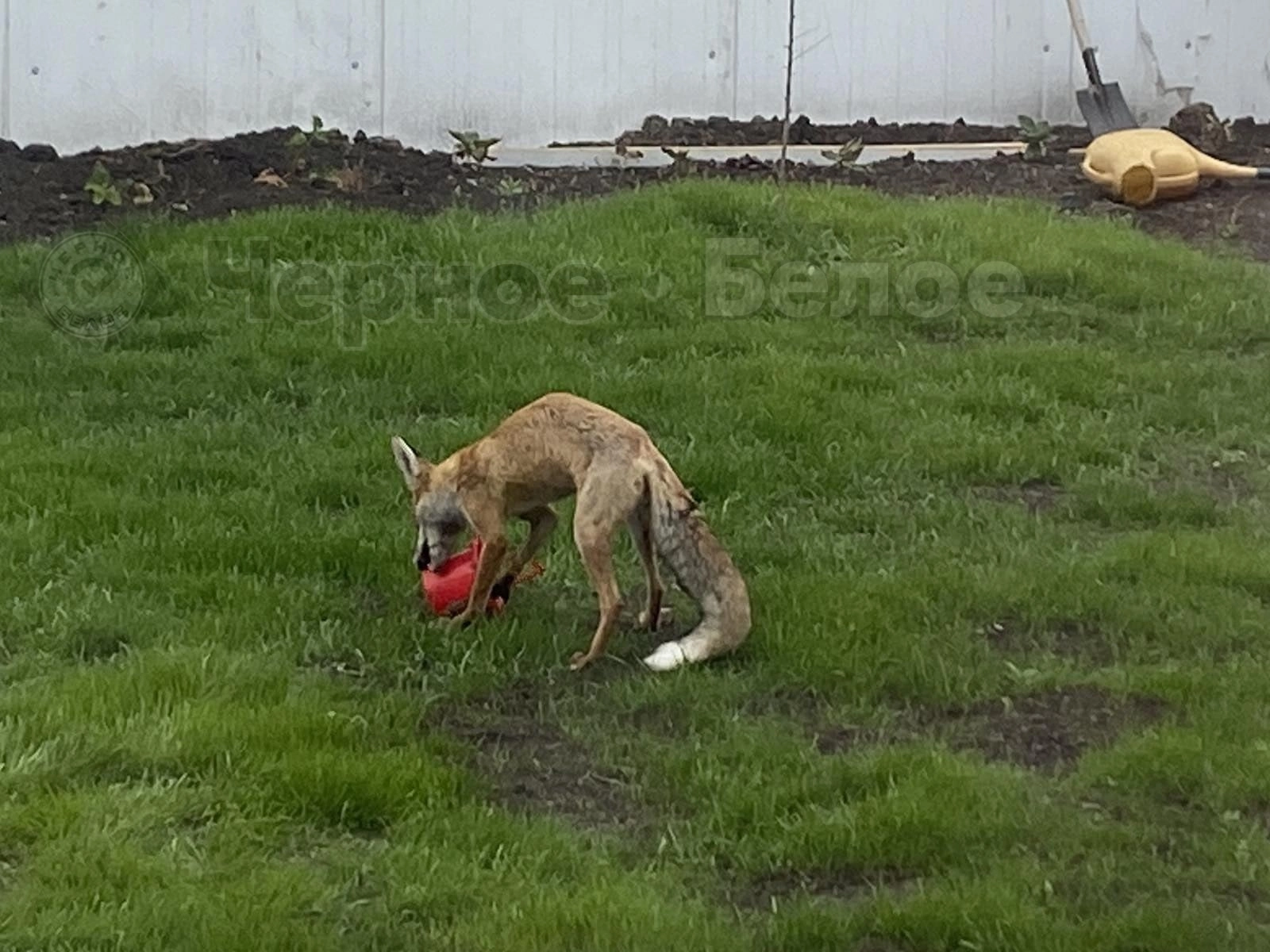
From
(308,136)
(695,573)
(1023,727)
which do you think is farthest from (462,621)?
(308,136)

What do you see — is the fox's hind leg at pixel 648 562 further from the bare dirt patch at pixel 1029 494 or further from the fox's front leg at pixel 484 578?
the bare dirt patch at pixel 1029 494

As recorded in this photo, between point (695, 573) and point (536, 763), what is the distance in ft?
2.36

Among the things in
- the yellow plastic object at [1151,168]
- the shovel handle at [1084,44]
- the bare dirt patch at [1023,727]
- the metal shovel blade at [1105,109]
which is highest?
the shovel handle at [1084,44]

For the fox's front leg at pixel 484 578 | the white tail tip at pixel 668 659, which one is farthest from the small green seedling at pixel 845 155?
the white tail tip at pixel 668 659

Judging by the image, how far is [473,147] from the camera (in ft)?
34.0

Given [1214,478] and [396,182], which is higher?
[396,182]

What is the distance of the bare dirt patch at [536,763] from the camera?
15.4 ft

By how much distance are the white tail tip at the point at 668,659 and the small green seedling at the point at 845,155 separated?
5629mm

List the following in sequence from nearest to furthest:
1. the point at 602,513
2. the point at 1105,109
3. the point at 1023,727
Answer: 1. the point at 1023,727
2. the point at 602,513
3. the point at 1105,109

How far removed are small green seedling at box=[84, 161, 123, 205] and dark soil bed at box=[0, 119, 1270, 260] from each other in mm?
21

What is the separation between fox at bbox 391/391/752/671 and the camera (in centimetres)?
527

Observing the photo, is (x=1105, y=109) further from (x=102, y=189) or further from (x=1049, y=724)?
(x=1049, y=724)

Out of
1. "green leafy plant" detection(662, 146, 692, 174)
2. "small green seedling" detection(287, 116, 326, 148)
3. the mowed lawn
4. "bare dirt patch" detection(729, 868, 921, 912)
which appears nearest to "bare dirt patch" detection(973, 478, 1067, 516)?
the mowed lawn

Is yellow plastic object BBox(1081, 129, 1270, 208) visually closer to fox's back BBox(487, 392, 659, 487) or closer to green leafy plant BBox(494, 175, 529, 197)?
green leafy plant BBox(494, 175, 529, 197)
